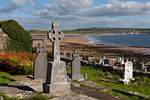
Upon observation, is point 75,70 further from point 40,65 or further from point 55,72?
point 55,72

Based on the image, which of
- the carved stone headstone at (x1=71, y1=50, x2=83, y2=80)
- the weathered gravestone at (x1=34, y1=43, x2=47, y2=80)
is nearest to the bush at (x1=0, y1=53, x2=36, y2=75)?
the weathered gravestone at (x1=34, y1=43, x2=47, y2=80)

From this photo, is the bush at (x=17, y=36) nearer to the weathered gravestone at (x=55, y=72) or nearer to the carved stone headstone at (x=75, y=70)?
the carved stone headstone at (x=75, y=70)

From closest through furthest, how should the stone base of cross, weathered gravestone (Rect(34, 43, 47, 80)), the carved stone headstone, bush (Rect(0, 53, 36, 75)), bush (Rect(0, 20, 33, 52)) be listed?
1. the stone base of cross
2. weathered gravestone (Rect(34, 43, 47, 80))
3. the carved stone headstone
4. bush (Rect(0, 53, 36, 75))
5. bush (Rect(0, 20, 33, 52))

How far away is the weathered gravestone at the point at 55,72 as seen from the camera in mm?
6727

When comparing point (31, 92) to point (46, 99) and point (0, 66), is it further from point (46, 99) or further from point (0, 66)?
point (0, 66)

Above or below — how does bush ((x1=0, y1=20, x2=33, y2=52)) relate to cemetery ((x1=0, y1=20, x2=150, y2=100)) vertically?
above

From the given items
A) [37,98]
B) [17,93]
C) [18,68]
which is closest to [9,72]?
[18,68]

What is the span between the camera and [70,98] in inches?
246

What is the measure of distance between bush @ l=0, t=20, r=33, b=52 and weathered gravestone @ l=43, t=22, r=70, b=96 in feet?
40.1

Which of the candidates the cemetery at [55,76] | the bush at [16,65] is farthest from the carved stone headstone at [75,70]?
the bush at [16,65]

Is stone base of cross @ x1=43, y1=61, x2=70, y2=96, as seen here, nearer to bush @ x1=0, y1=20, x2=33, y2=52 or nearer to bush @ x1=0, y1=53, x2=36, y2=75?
bush @ x1=0, y1=53, x2=36, y2=75

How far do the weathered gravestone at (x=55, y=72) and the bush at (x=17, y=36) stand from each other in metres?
12.2

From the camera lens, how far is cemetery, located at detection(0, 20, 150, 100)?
6.76 metres

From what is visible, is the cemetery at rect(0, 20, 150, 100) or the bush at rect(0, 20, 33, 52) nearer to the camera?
the cemetery at rect(0, 20, 150, 100)
